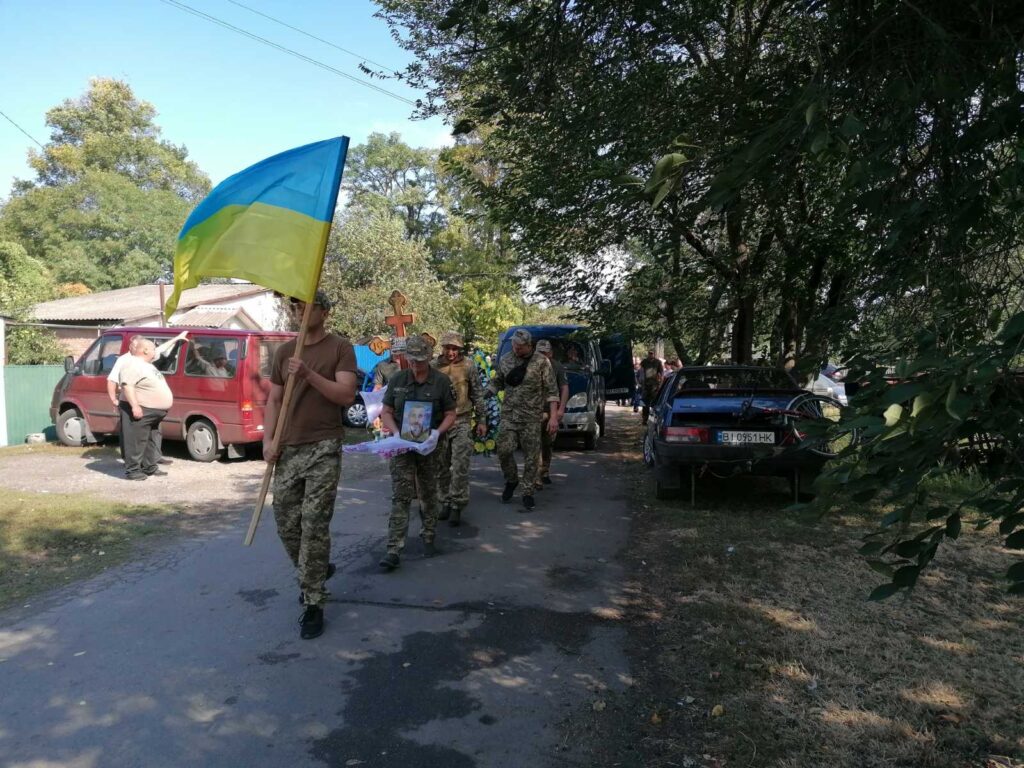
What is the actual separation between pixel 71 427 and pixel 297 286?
10362 mm

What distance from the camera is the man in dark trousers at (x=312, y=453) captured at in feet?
14.5

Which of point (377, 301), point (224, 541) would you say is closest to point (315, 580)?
point (224, 541)

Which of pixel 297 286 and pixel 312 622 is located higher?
pixel 297 286

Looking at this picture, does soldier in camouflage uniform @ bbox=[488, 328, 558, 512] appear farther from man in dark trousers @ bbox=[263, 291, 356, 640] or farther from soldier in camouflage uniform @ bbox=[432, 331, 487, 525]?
man in dark trousers @ bbox=[263, 291, 356, 640]

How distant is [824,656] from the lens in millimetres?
4016

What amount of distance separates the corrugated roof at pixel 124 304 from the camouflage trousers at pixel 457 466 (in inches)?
652

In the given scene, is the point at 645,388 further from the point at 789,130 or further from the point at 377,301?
the point at 377,301

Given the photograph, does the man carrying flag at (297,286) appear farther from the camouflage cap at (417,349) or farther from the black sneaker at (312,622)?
the camouflage cap at (417,349)

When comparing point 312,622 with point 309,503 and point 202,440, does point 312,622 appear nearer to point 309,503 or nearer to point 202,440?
point 309,503

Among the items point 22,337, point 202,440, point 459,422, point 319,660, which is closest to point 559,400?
point 459,422

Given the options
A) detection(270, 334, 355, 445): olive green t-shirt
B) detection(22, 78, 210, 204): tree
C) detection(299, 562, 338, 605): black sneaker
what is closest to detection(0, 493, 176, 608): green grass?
detection(299, 562, 338, 605): black sneaker

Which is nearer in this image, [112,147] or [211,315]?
[211,315]

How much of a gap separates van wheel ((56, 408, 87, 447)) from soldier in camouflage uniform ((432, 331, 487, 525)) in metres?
8.35

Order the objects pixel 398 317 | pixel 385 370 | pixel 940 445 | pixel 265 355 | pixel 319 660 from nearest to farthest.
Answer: pixel 940 445, pixel 319 660, pixel 265 355, pixel 385 370, pixel 398 317
